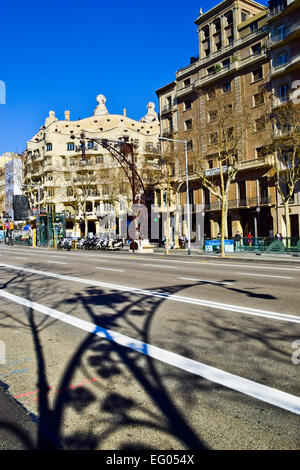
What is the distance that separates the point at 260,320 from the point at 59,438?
384cm

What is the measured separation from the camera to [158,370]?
3865 mm

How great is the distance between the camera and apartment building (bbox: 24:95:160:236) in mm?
60938

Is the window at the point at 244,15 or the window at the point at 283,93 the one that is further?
the window at the point at 244,15

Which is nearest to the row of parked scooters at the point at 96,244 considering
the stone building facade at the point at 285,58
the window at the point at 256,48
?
the stone building facade at the point at 285,58

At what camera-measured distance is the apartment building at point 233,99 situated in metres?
35.2

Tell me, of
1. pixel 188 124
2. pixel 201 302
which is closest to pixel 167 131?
pixel 188 124

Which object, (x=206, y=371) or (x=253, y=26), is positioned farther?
(x=253, y=26)

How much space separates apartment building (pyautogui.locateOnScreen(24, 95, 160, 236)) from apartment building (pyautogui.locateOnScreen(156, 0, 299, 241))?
16311 millimetres

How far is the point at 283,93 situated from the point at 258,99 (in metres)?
2.99

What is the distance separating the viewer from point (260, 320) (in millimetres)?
5688

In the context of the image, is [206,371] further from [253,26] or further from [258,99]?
[253,26]

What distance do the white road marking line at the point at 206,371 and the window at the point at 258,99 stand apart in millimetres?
34643

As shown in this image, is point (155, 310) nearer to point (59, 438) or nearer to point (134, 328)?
point (134, 328)

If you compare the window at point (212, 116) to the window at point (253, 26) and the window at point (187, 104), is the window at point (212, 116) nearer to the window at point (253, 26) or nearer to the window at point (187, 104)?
the window at point (187, 104)
